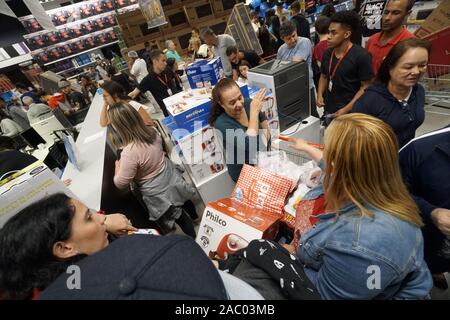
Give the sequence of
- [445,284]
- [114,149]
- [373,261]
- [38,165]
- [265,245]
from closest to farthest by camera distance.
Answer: [373,261]
[265,245]
[38,165]
[445,284]
[114,149]

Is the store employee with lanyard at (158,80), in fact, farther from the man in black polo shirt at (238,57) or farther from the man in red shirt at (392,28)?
the man in red shirt at (392,28)

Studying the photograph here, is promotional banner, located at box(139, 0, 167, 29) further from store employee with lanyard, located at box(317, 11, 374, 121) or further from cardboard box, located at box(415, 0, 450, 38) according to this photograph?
cardboard box, located at box(415, 0, 450, 38)

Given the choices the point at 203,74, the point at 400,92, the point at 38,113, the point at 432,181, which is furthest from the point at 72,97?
the point at 432,181

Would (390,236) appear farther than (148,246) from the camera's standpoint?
Yes

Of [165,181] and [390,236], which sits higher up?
[390,236]

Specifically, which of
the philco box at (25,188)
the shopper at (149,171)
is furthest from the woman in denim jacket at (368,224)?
the philco box at (25,188)

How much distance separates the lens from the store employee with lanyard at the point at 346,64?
1.95 meters

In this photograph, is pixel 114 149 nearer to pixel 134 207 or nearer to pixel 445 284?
pixel 134 207

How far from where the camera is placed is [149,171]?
1.95 meters

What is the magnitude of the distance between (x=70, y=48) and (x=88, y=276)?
36.1 ft

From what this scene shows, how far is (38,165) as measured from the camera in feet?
4.59

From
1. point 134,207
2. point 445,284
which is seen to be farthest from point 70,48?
point 445,284

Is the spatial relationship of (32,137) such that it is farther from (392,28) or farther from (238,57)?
(392,28)

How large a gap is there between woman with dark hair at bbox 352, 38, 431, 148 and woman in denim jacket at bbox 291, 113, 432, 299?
850 mm
